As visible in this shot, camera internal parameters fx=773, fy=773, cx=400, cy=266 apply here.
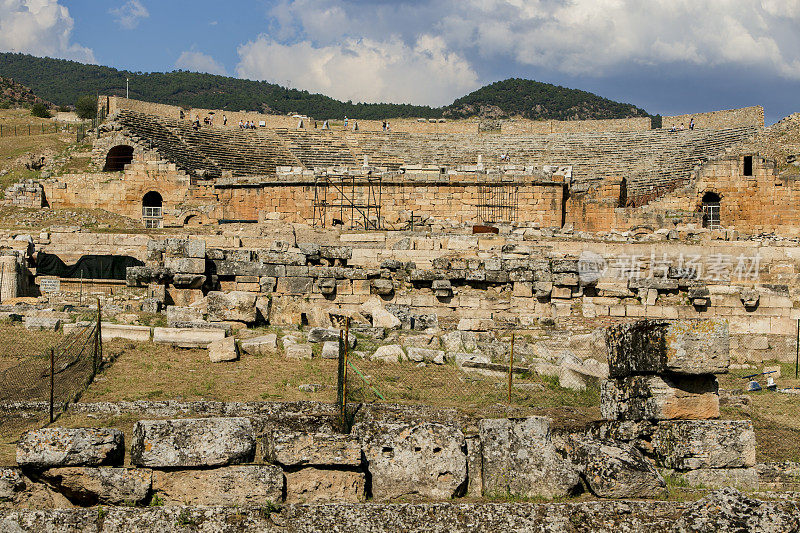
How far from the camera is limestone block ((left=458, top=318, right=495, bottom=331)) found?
15315 millimetres

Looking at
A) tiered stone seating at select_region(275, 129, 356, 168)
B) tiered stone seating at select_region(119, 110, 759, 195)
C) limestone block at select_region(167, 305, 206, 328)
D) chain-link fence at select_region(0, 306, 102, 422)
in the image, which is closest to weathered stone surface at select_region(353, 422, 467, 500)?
chain-link fence at select_region(0, 306, 102, 422)

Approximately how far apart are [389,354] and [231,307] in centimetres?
320

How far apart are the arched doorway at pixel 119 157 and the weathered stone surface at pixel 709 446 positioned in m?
33.9

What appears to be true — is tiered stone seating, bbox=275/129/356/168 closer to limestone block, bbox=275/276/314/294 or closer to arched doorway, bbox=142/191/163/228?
arched doorway, bbox=142/191/163/228

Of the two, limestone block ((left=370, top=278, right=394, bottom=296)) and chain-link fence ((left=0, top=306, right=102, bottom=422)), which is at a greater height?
limestone block ((left=370, top=278, right=394, bottom=296))

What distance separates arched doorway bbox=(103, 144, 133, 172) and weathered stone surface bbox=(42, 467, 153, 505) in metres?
32.9

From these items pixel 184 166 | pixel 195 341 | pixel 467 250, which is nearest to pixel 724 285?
pixel 467 250

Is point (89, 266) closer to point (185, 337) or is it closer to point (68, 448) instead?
point (185, 337)

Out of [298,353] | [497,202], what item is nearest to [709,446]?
[298,353]

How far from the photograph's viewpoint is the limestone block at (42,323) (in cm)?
1230

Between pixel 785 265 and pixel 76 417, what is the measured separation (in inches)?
697

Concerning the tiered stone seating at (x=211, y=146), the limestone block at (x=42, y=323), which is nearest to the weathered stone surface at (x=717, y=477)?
the limestone block at (x=42, y=323)

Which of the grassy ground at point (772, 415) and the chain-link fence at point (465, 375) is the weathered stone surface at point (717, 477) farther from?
the grassy ground at point (772, 415)

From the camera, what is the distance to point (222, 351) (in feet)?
35.4
